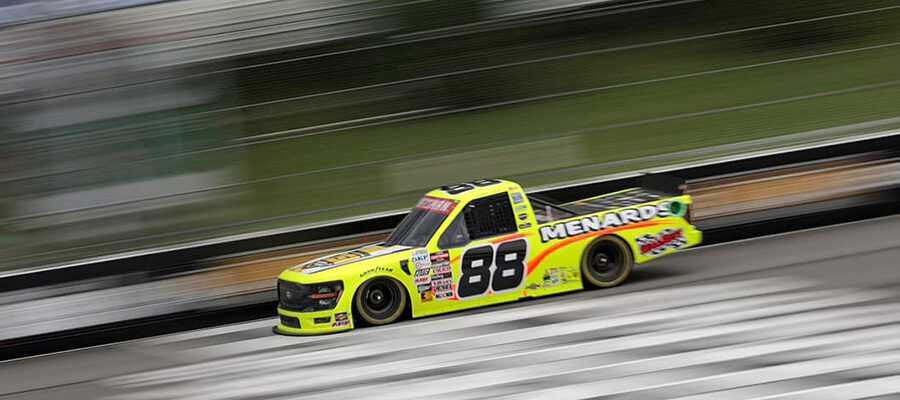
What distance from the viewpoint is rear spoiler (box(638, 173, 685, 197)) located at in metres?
11.7

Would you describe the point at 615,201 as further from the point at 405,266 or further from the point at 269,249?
the point at 269,249

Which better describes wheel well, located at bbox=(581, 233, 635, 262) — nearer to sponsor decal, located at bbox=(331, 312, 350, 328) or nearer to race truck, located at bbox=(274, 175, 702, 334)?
race truck, located at bbox=(274, 175, 702, 334)

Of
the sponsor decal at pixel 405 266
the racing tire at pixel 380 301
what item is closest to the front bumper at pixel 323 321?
the racing tire at pixel 380 301

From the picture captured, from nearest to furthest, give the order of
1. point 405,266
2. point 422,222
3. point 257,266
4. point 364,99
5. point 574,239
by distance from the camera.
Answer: point 405,266
point 574,239
point 422,222
point 257,266
point 364,99

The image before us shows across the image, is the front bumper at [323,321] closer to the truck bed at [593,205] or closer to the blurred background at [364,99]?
the truck bed at [593,205]

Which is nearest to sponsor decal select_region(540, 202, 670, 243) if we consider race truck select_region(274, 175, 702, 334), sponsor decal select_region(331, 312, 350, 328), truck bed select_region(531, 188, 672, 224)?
race truck select_region(274, 175, 702, 334)

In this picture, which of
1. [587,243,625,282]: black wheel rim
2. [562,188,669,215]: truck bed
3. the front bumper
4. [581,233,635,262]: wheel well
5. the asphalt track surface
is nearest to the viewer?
the asphalt track surface

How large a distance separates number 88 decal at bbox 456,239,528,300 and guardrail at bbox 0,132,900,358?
6.99 feet

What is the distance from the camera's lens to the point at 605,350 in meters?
8.88

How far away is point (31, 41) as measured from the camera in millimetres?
13820

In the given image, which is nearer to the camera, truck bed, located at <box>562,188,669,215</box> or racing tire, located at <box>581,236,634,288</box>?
racing tire, located at <box>581,236,634,288</box>

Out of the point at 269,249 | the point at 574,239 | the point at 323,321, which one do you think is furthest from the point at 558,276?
the point at 269,249

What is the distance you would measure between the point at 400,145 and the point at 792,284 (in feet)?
20.3

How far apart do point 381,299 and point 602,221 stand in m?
2.30
